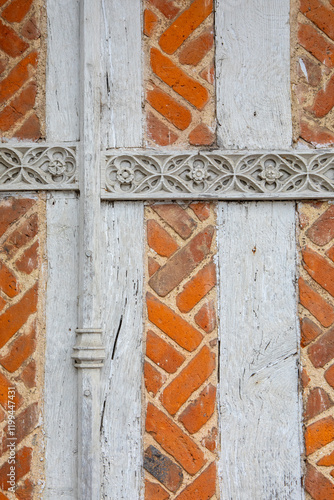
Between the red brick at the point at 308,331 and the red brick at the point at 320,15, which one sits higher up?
the red brick at the point at 320,15

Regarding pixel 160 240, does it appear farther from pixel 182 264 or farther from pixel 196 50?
pixel 196 50

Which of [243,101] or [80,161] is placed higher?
[243,101]

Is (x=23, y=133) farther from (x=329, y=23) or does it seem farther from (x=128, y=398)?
(x=329, y=23)

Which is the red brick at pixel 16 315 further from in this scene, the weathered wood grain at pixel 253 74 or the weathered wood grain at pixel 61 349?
the weathered wood grain at pixel 253 74

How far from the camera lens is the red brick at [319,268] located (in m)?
1.89

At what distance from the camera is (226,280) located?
1.89m

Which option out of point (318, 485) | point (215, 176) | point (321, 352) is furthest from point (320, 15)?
point (318, 485)

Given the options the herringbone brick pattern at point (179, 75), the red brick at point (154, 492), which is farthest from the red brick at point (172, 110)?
the red brick at point (154, 492)

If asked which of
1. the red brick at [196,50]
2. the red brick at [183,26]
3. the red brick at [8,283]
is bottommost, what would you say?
the red brick at [8,283]

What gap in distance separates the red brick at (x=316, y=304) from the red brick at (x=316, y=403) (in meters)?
0.25

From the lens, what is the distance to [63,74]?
1.93 meters

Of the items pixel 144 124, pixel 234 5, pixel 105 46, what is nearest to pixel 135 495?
pixel 144 124

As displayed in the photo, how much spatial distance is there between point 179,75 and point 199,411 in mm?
1266

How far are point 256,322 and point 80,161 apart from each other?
0.89 m
